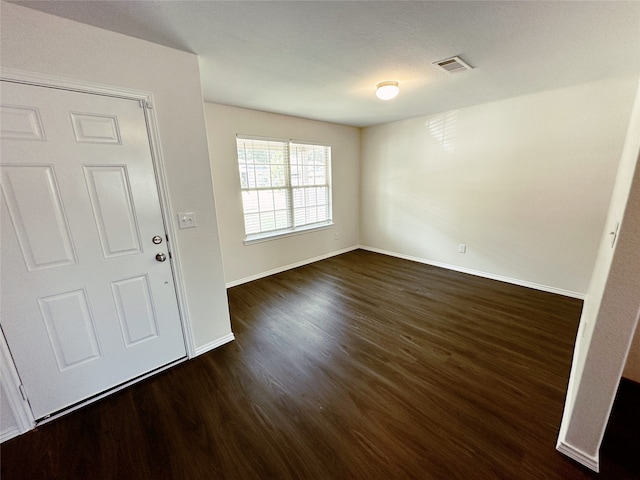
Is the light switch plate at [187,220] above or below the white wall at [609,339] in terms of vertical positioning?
above

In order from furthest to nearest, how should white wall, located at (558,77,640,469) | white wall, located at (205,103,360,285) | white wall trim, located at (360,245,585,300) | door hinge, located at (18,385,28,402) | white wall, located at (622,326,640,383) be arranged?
white wall, located at (205,103,360,285) → white wall trim, located at (360,245,585,300) → white wall, located at (622,326,640,383) → door hinge, located at (18,385,28,402) → white wall, located at (558,77,640,469)

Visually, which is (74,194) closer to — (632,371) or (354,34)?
(354,34)

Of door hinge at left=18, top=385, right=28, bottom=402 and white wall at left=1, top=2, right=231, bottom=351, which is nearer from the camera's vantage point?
white wall at left=1, top=2, right=231, bottom=351

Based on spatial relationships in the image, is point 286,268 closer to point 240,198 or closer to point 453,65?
point 240,198

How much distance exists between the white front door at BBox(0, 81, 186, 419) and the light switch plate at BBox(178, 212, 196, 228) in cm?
14

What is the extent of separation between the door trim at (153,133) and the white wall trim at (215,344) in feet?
0.17

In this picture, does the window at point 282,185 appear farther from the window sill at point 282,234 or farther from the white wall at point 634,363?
the white wall at point 634,363

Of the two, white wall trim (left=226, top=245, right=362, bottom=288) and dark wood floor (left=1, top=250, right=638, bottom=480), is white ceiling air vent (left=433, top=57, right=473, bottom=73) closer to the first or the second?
dark wood floor (left=1, top=250, right=638, bottom=480)

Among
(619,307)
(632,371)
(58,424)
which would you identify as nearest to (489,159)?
(632,371)

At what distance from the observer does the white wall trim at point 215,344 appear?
87.7 inches

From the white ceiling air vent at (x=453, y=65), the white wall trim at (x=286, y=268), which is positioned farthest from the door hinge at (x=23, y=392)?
the white ceiling air vent at (x=453, y=65)

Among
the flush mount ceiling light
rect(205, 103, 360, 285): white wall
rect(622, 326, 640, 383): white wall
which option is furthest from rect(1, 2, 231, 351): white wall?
rect(622, 326, 640, 383): white wall

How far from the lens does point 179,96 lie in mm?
1877

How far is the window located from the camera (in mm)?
3645
